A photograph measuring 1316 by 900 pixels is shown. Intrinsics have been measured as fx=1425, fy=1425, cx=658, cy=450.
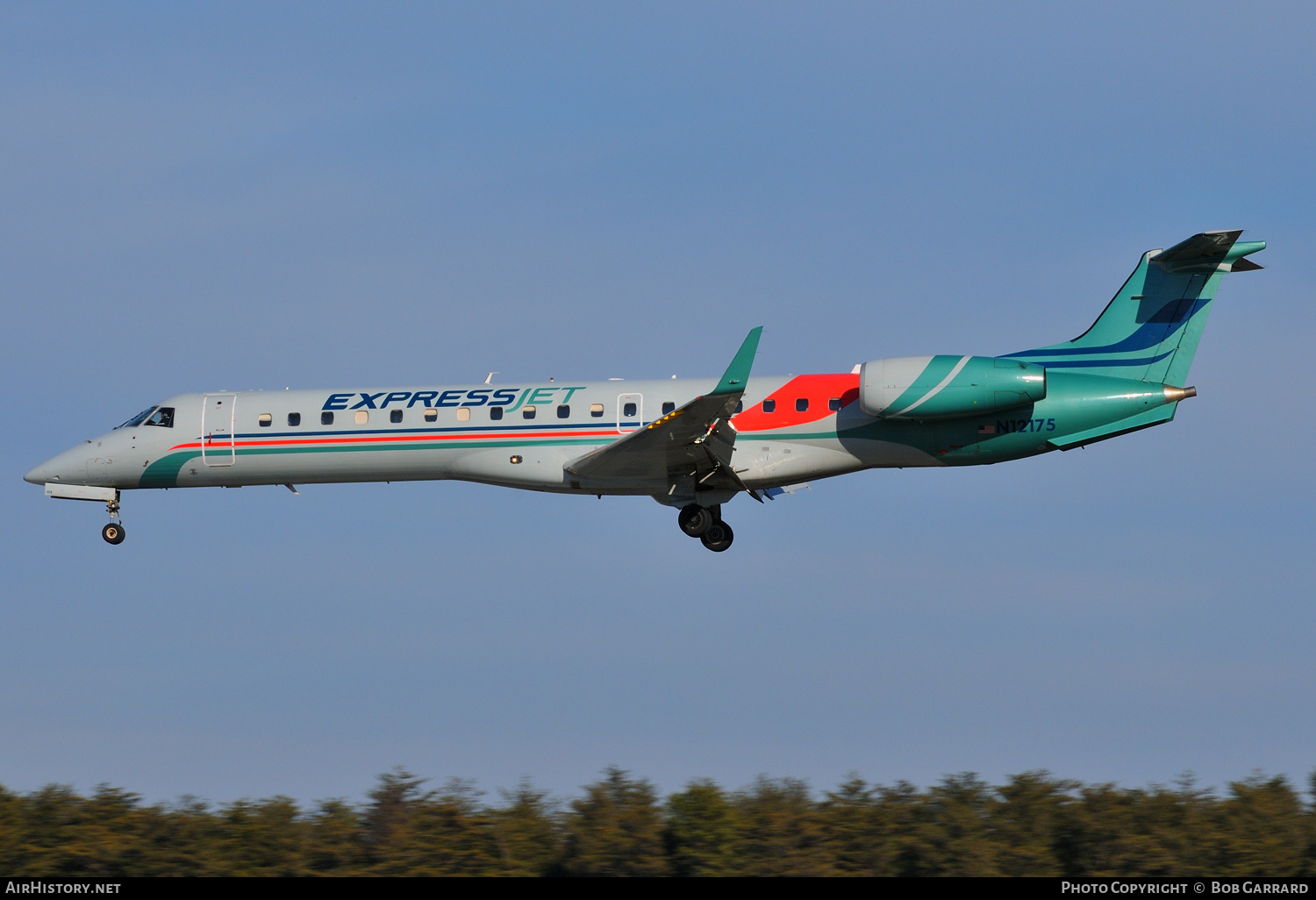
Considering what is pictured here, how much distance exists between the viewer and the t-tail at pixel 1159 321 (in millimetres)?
24438

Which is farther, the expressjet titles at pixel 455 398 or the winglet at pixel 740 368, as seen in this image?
the expressjet titles at pixel 455 398

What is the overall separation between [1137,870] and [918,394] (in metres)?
7.97

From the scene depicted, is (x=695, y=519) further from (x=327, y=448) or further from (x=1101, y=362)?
(x=1101, y=362)

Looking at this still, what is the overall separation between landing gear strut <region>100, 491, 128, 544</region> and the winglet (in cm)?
1216

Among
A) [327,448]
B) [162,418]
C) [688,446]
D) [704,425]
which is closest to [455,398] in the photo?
[327,448]

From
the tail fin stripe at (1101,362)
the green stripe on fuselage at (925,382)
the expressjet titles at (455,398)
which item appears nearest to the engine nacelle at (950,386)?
the green stripe on fuselage at (925,382)

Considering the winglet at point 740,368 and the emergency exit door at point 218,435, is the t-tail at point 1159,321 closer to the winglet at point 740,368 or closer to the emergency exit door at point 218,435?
the winglet at point 740,368

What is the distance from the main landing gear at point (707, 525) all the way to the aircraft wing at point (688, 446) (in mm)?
604

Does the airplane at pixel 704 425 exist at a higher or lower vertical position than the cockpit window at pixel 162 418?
lower

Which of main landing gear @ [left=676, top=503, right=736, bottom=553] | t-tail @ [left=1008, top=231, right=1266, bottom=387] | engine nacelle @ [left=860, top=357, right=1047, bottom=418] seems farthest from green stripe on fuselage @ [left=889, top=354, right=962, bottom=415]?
main landing gear @ [left=676, top=503, right=736, bottom=553]

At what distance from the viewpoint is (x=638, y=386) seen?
2497 centimetres

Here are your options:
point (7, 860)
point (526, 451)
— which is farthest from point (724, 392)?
point (7, 860)

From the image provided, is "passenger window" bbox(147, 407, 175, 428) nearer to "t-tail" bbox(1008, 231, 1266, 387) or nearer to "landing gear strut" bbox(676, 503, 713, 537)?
"landing gear strut" bbox(676, 503, 713, 537)
